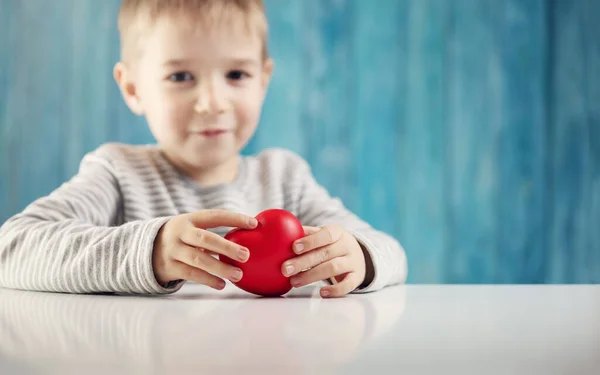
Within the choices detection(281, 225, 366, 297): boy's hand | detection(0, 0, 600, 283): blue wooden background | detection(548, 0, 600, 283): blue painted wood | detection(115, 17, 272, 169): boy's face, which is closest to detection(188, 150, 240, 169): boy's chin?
detection(115, 17, 272, 169): boy's face

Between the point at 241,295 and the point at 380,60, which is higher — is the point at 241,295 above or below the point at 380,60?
below

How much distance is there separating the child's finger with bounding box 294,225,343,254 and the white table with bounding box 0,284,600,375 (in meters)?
0.06

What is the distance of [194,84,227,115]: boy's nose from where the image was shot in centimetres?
119

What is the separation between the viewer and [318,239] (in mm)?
806

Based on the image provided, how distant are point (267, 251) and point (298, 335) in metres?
0.31

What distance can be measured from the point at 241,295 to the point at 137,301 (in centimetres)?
14

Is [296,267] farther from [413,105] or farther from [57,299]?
[413,105]

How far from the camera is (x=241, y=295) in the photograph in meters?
0.82

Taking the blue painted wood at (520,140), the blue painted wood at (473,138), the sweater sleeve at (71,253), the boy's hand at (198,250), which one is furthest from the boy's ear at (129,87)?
the blue painted wood at (520,140)

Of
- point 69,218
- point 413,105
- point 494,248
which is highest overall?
point 413,105

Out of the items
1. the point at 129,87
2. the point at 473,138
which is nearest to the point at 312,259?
the point at 129,87

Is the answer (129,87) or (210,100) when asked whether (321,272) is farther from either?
(129,87)

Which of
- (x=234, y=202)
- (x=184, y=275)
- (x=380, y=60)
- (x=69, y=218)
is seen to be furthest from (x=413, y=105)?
(x=184, y=275)

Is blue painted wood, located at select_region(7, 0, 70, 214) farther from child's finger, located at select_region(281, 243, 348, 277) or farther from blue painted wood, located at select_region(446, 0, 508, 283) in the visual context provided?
child's finger, located at select_region(281, 243, 348, 277)
